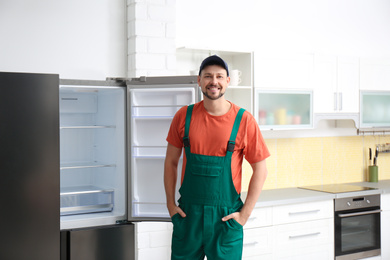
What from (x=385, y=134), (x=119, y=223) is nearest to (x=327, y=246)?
(x=385, y=134)

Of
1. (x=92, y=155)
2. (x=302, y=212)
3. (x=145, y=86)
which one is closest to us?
(x=145, y=86)

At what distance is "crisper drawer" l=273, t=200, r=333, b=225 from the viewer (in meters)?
4.14

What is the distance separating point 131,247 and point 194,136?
39.2 inches

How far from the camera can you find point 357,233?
4.54 m

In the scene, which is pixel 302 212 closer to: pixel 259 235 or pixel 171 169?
pixel 259 235

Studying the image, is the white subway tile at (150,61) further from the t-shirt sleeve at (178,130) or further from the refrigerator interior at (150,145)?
the t-shirt sleeve at (178,130)

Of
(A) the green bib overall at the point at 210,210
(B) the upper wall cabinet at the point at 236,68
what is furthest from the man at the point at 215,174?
(B) the upper wall cabinet at the point at 236,68

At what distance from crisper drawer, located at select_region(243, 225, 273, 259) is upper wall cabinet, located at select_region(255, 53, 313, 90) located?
1.16 m

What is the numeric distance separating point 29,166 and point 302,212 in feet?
7.72

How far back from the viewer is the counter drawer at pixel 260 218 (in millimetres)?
3996

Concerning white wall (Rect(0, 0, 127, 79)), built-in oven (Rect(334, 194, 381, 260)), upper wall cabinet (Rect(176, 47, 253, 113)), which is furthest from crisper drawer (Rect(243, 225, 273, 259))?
white wall (Rect(0, 0, 127, 79))

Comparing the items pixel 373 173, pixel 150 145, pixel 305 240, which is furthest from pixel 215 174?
pixel 373 173

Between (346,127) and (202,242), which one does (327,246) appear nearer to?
(346,127)

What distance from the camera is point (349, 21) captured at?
515 cm
